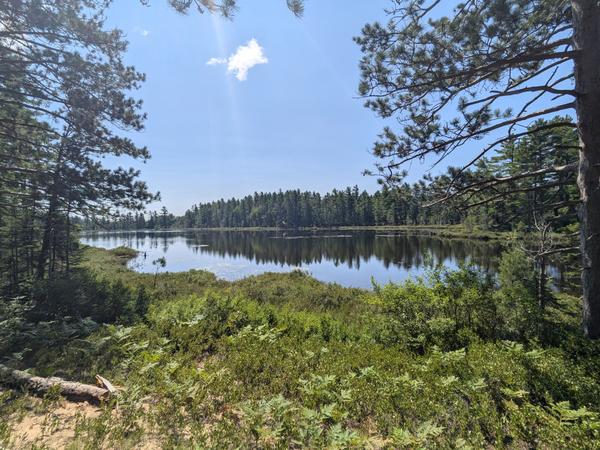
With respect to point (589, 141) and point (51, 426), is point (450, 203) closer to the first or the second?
point (589, 141)

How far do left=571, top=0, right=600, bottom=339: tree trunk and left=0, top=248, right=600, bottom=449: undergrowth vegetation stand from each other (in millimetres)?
879

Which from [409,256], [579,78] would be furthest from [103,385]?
[409,256]

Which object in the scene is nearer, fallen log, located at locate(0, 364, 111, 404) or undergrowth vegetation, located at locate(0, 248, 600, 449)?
undergrowth vegetation, located at locate(0, 248, 600, 449)

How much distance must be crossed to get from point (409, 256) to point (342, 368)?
105 ft

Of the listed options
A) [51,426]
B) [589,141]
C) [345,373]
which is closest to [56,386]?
[51,426]

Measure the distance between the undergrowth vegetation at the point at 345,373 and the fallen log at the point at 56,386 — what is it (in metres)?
0.24

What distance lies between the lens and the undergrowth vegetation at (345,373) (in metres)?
3.00

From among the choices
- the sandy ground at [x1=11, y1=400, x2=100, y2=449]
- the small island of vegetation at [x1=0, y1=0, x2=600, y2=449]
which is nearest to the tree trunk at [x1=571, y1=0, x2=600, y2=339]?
the small island of vegetation at [x1=0, y1=0, x2=600, y2=449]

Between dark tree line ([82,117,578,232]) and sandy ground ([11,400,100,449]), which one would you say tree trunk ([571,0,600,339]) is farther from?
sandy ground ([11,400,100,449])

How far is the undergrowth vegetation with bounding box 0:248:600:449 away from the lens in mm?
2996

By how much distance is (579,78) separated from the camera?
4.31 metres

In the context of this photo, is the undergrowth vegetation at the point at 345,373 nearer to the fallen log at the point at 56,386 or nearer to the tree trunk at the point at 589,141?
the fallen log at the point at 56,386

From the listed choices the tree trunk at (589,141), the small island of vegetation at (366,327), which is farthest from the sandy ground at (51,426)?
the tree trunk at (589,141)

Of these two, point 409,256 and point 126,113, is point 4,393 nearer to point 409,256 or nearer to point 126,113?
point 126,113
